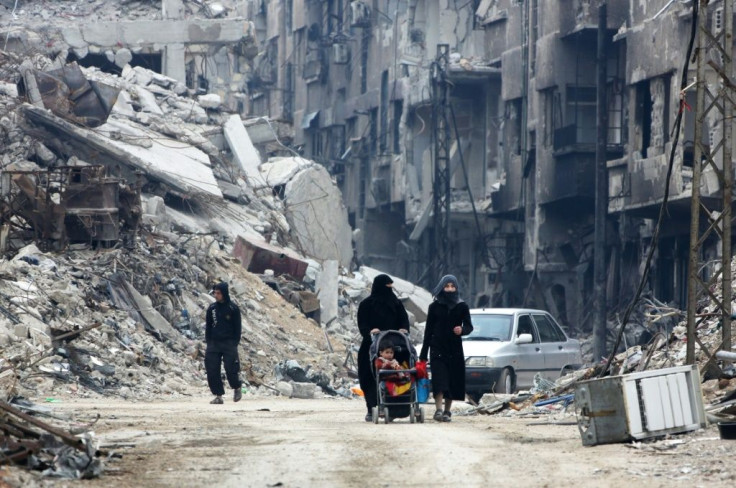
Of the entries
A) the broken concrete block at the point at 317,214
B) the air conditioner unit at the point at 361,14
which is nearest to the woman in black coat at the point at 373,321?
the broken concrete block at the point at 317,214

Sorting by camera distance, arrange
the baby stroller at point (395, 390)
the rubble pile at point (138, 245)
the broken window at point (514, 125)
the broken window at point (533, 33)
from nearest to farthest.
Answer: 1. the baby stroller at point (395, 390)
2. the rubble pile at point (138, 245)
3. the broken window at point (533, 33)
4. the broken window at point (514, 125)

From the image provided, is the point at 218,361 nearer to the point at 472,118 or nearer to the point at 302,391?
the point at 302,391

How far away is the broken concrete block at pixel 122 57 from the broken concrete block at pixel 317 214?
305 inches

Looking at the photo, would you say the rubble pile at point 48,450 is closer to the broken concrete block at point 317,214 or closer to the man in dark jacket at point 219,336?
the man in dark jacket at point 219,336

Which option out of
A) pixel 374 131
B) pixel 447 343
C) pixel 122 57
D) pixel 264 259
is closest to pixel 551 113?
pixel 264 259

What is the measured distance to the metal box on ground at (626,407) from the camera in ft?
40.3

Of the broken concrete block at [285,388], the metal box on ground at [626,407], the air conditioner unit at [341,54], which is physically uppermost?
the air conditioner unit at [341,54]

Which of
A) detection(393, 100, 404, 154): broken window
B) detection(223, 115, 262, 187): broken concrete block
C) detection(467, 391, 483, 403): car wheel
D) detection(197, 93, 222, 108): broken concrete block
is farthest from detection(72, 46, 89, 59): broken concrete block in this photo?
detection(467, 391, 483, 403): car wheel

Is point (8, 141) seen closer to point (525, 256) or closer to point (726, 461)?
point (525, 256)

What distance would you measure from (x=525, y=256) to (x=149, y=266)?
17609 millimetres

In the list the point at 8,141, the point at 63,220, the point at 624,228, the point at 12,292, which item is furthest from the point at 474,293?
the point at 12,292

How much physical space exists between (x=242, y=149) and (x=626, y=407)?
1169 inches

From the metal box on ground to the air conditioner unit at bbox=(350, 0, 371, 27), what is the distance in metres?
46.4

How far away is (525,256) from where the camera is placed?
43.2 meters
